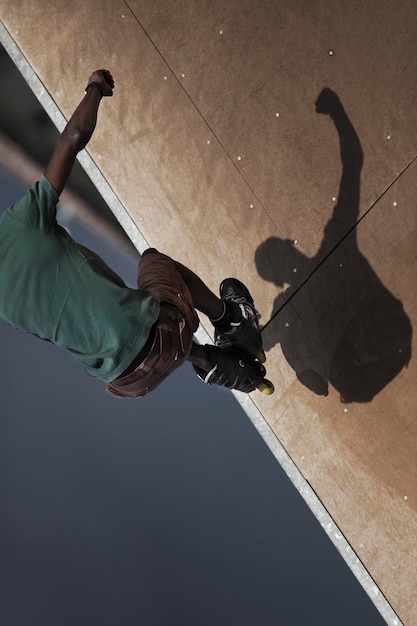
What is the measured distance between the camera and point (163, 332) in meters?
2.04

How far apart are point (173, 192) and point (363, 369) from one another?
1.03 meters

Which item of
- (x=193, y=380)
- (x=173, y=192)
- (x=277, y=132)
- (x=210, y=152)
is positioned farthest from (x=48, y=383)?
(x=277, y=132)

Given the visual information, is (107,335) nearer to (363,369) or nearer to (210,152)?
(363,369)

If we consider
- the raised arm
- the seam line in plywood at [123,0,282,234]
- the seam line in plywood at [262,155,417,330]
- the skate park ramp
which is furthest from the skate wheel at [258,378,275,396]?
the raised arm

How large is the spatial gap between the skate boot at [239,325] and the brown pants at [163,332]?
24 cm

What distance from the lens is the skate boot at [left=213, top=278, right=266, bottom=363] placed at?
2.51 m

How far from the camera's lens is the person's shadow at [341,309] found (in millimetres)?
2570

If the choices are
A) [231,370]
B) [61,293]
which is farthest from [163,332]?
[231,370]

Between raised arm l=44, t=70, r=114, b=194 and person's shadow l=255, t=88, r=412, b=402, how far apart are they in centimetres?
89

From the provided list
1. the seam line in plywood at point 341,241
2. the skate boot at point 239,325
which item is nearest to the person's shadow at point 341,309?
the seam line in plywood at point 341,241

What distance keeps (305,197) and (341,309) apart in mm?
398

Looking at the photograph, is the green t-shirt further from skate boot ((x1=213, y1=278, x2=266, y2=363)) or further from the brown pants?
skate boot ((x1=213, y1=278, x2=266, y2=363))

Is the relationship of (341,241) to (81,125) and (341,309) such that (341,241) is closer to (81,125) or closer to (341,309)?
(341,309)

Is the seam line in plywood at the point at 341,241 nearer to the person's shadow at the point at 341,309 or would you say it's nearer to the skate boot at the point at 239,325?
the person's shadow at the point at 341,309
